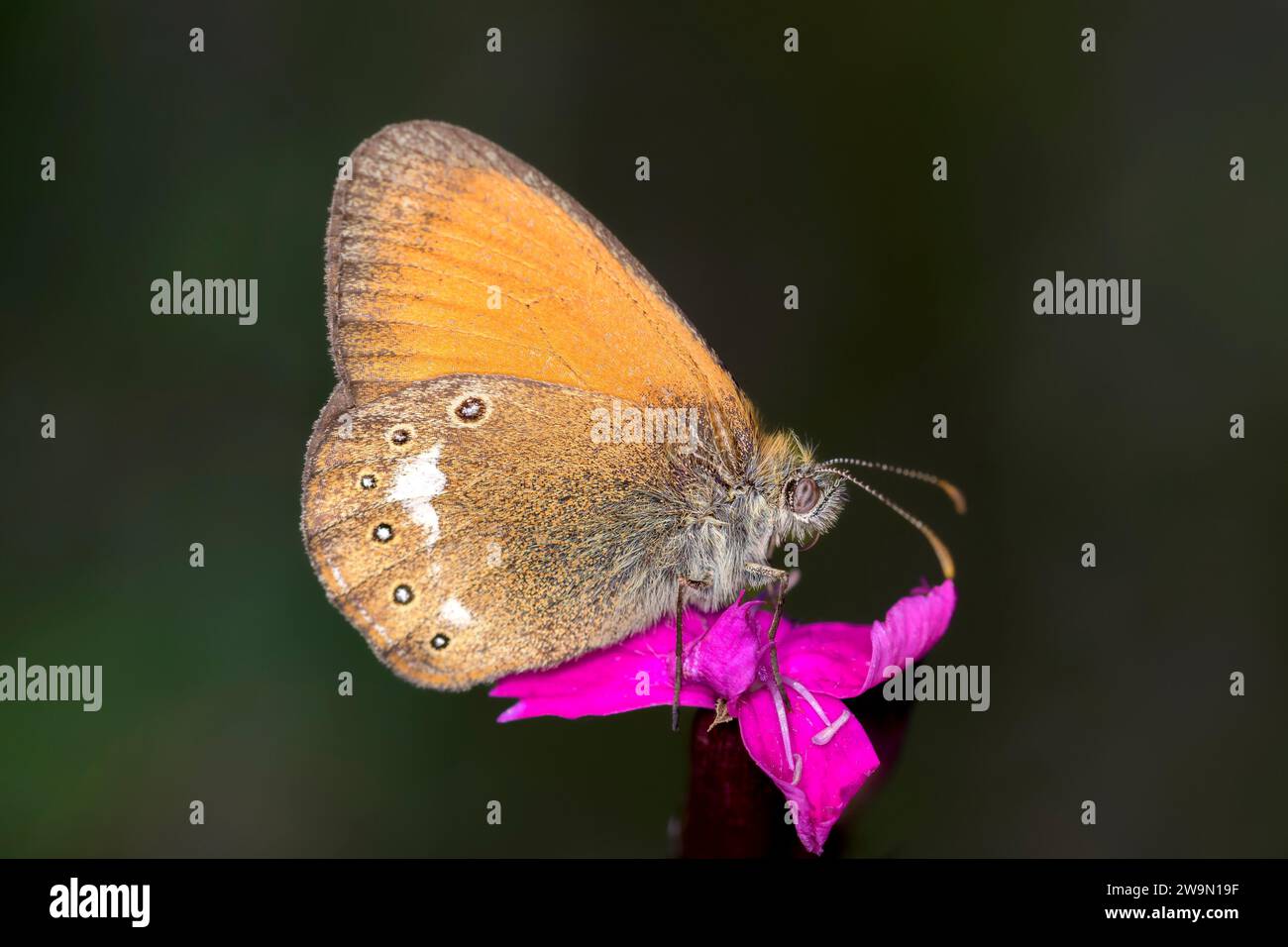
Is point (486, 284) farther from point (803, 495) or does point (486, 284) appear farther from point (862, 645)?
point (862, 645)

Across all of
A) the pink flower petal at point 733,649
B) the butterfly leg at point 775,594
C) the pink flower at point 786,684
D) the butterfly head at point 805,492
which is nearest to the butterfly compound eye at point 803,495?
the butterfly head at point 805,492

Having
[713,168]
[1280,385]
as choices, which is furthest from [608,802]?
[1280,385]

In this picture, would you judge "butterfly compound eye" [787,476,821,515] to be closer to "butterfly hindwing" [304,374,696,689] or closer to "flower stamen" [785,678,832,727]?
"butterfly hindwing" [304,374,696,689]

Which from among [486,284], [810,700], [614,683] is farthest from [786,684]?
[486,284]

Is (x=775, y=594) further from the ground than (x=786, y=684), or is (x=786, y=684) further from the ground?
(x=775, y=594)

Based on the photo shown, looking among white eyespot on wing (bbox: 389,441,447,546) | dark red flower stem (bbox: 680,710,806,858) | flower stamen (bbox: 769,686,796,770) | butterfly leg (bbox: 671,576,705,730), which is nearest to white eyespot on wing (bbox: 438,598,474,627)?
white eyespot on wing (bbox: 389,441,447,546)

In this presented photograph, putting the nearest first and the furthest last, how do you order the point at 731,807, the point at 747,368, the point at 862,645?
the point at 731,807 → the point at 862,645 → the point at 747,368

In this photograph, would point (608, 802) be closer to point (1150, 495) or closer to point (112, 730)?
point (112, 730)
